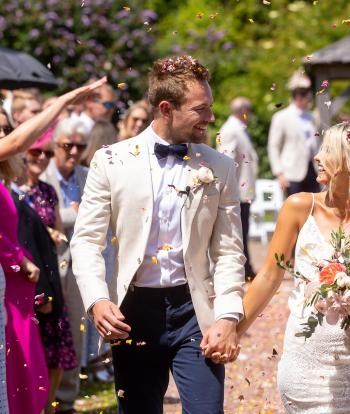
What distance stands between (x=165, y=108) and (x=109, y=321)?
39.7 inches

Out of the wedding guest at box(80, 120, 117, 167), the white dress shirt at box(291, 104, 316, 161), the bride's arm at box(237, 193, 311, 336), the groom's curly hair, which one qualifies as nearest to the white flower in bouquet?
the bride's arm at box(237, 193, 311, 336)

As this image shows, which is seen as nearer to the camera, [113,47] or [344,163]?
[344,163]

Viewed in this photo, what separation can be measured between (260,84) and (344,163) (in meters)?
22.0

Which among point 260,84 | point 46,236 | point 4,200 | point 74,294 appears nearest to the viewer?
point 4,200

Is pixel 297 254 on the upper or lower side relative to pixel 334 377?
upper

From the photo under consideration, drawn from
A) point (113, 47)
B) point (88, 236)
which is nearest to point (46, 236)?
point (88, 236)

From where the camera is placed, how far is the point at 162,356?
5.20 m

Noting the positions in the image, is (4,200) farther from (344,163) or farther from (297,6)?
(297,6)

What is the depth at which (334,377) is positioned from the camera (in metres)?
5.32

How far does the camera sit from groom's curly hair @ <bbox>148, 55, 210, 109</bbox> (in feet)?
17.0

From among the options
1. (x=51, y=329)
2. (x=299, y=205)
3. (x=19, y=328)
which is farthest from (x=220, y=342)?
(x=51, y=329)

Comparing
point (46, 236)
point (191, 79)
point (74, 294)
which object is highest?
point (191, 79)

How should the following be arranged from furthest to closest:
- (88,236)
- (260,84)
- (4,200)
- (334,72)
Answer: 1. (260,84)
2. (334,72)
3. (4,200)
4. (88,236)

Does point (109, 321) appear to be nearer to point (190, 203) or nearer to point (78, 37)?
point (190, 203)
